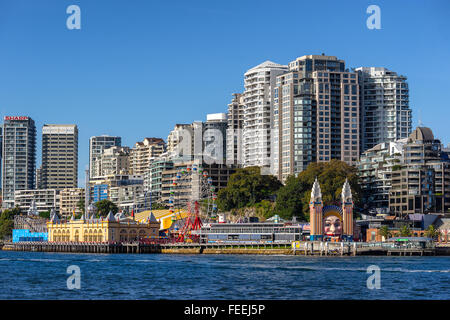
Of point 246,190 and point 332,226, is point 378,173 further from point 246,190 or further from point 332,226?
point 332,226

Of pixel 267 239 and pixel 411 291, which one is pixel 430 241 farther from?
pixel 411 291

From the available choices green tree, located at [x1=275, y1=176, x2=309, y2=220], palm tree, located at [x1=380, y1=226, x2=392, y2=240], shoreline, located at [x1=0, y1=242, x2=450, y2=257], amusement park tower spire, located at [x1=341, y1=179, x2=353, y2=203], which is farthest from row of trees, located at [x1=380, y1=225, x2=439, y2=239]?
green tree, located at [x1=275, y1=176, x2=309, y2=220]

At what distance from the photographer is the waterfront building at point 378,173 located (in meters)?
185

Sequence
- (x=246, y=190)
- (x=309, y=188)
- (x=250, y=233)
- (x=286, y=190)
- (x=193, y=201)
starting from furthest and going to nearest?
1. (x=246, y=190)
2. (x=286, y=190)
3. (x=309, y=188)
4. (x=193, y=201)
5. (x=250, y=233)

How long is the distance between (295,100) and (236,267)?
329 feet

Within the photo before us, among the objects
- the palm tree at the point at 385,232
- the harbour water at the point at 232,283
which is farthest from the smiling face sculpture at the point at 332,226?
the harbour water at the point at 232,283

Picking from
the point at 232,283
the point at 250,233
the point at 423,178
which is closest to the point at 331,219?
the point at 250,233

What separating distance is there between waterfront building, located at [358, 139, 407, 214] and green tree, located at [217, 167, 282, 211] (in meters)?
20.2

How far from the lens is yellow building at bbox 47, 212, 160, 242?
591ft

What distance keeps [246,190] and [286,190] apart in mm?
13676

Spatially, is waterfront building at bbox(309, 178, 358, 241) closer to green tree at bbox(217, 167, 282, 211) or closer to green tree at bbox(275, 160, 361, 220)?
green tree at bbox(275, 160, 361, 220)

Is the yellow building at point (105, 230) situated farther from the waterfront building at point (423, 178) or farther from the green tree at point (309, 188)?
the waterfront building at point (423, 178)

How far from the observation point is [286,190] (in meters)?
179
